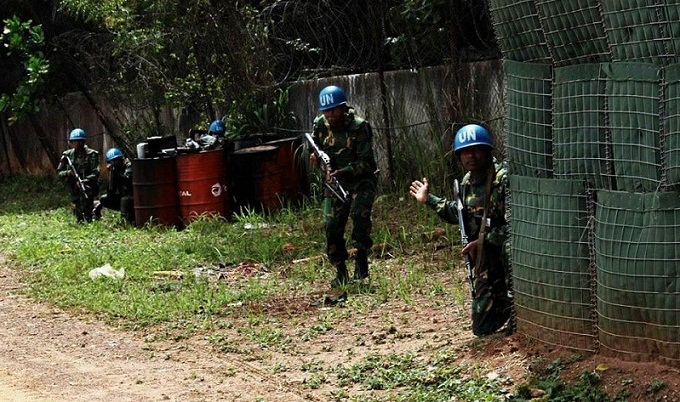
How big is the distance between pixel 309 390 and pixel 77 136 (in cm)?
1085

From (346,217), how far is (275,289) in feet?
3.10

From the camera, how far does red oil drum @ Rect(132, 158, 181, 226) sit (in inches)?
599

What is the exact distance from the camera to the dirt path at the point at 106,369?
713 cm

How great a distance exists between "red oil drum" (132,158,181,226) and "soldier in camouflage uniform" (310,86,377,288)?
17.7 feet

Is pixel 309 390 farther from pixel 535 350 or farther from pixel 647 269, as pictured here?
pixel 647 269

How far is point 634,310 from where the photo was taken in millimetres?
5992

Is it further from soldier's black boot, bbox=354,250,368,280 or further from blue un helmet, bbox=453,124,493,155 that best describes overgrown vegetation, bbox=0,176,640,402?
blue un helmet, bbox=453,124,493,155

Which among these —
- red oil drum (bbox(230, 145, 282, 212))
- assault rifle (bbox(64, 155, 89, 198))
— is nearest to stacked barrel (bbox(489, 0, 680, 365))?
red oil drum (bbox(230, 145, 282, 212))

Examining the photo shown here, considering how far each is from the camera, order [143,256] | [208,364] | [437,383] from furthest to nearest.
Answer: [143,256], [208,364], [437,383]

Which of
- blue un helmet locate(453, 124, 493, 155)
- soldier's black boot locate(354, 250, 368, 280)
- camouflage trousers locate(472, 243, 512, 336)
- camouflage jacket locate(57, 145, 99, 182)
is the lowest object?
soldier's black boot locate(354, 250, 368, 280)

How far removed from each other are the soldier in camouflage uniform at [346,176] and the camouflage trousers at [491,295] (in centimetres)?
275

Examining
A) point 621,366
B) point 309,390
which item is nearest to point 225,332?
point 309,390

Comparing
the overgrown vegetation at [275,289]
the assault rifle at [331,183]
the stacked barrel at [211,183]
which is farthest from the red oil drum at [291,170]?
the assault rifle at [331,183]

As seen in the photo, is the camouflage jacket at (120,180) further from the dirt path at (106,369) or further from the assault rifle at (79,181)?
the dirt path at (106,369)
